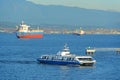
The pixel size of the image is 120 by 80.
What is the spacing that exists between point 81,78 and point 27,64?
1843 cm

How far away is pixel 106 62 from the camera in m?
81.6

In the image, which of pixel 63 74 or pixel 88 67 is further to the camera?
pixel 88 67

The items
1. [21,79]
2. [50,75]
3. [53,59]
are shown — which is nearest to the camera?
[21,79]

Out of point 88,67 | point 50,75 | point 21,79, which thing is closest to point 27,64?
point 88,67

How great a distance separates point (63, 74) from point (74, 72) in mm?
2654

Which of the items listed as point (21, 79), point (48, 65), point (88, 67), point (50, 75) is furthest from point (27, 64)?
point (21, 79)

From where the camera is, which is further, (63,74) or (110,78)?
(63,74)

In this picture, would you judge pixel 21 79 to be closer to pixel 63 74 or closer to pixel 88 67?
pixel 63 74

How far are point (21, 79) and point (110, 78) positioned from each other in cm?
930

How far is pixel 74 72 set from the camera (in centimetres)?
6700

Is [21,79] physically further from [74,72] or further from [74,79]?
[74,72]

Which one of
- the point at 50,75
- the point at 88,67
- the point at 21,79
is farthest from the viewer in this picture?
the point at 88,67

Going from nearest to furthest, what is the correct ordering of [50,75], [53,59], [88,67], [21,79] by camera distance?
[21,79]
[50,75]
[88,67]
[53,59]

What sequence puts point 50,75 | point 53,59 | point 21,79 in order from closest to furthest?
point 21,79, point 50,75, point 53,59
